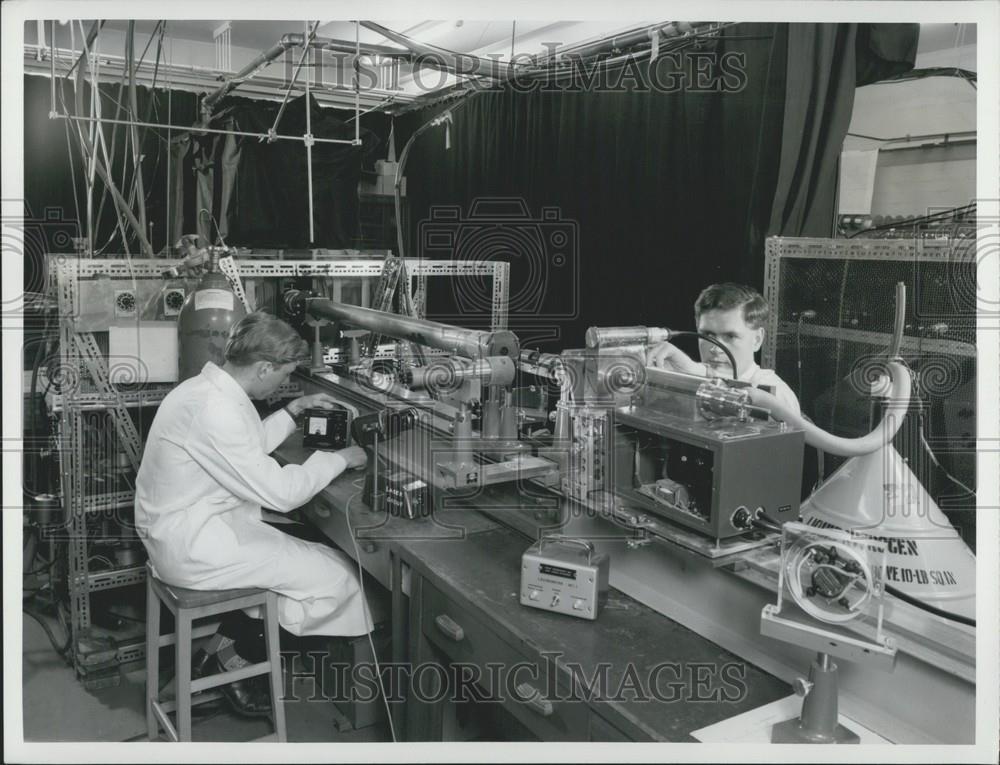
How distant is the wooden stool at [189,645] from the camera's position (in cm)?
198

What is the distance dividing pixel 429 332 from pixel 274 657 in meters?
0.91

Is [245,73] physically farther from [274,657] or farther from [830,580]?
[830,580]

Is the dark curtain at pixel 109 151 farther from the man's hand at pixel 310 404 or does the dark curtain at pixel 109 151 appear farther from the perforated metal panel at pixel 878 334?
the perforated metal panel at pixel 878 334

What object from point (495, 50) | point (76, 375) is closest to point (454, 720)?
point (76, 375)

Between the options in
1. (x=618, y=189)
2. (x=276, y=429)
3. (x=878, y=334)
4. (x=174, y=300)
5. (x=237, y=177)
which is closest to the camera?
(x=276, y=429)

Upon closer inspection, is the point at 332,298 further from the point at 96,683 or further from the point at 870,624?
the point at 870,624

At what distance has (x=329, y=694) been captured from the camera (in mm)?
2443

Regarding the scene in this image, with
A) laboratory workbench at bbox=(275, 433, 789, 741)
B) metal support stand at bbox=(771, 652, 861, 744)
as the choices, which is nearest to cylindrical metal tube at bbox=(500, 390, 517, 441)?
laboratory workbench at bbox=(275, 433, 789, 741)

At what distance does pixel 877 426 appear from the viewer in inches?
59.0

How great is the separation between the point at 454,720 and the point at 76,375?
165cm

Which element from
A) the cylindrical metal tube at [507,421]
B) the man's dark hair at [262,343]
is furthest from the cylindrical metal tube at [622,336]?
the man's dark hair at [262,343]

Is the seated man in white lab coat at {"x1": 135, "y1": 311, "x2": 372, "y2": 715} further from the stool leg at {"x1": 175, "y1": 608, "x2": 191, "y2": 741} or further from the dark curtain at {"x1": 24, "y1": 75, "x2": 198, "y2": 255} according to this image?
the dark curtain at {"x1": 24, "y1": 75, "x2": 198, "y2": 255}

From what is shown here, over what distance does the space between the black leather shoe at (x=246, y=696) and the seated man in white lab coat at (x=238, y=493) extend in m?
0.30

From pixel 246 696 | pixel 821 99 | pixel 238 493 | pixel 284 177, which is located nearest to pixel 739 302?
pixel 821 99
